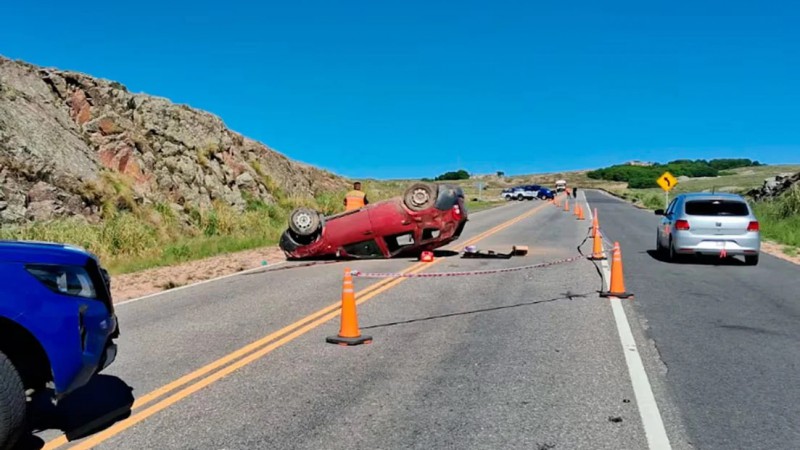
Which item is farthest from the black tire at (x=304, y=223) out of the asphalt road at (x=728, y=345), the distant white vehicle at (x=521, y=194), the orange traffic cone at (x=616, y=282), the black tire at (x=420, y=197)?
the distant white vehicle at (x=521, y=194)

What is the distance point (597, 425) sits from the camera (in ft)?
17.1

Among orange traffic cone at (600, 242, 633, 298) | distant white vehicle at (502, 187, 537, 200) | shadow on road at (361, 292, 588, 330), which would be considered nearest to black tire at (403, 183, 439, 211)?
shadow on road at (361, 292, 588, 330)

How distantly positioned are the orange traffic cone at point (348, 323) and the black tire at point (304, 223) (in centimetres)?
913

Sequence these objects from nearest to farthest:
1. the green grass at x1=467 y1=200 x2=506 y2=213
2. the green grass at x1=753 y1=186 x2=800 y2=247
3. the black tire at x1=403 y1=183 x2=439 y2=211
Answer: the black tire at x1=403 y1=183 x2=439 y2=211, the green grass at x1=753 y1=186 x2=800 y2=247, the green grass at x1=467 y1=200 x2=506 y2=213

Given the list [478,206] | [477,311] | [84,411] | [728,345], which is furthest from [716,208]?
[478,206]

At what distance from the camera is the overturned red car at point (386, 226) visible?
1652 centimetres

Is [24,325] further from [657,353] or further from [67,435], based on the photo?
[657,353]

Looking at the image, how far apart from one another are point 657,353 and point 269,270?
9.75 m

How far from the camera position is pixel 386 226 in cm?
1662

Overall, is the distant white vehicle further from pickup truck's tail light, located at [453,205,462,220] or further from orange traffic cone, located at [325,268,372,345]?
orange traffic cone, located at [325,268,372,345]

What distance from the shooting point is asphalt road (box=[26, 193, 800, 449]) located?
5.11 m

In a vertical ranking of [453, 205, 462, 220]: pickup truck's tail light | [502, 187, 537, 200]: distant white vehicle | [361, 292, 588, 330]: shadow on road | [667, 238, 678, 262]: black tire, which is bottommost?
[361, 292, 588, 330]: shadow on road

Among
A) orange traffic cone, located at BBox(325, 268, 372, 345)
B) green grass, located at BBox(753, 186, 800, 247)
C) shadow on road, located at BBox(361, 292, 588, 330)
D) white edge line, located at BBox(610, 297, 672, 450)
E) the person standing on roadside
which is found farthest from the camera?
green grass, located at BBox(753, 186, 800, 247)

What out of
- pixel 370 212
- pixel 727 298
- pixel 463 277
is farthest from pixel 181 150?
pixel 727 298
